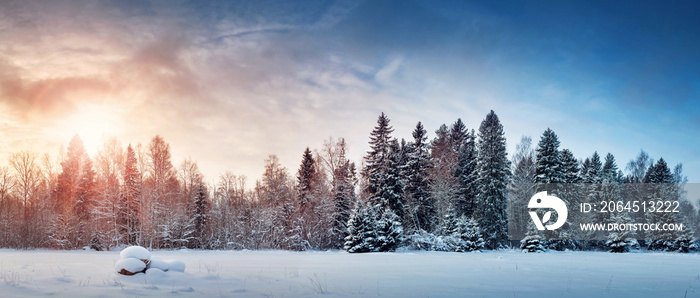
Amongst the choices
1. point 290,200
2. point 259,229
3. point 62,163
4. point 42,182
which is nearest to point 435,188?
point 290,200

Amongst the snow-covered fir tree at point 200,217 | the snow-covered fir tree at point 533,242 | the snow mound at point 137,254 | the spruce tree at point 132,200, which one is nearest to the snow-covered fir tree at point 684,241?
the snow-covered fir tree at point 533,242

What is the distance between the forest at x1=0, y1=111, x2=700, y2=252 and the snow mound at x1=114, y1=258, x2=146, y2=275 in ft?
67.3

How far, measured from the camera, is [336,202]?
3984 centimetres

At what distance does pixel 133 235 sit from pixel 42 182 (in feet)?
71.7

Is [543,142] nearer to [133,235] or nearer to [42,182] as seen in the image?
[133,235]

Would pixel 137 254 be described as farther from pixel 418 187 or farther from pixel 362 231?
pixel 418 187

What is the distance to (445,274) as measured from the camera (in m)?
14.6

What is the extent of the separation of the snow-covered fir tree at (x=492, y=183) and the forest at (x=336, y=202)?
0.34 ft

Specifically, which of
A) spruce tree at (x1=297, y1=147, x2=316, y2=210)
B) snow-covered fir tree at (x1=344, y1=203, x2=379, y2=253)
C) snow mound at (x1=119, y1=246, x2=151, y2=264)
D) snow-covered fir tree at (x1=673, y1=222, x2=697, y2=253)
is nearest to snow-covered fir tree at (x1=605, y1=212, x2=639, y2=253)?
snow-covered fir tree at (x1=673, y1=222, x2=697, y2=253)

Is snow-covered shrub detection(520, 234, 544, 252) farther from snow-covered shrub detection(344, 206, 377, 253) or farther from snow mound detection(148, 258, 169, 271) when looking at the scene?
snow mound detection(148, 258, 169, 271)

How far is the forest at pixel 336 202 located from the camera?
124 ft

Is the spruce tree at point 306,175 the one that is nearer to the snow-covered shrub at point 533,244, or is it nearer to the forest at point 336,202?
the forest at point 336,202

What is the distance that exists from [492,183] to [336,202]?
15.9m

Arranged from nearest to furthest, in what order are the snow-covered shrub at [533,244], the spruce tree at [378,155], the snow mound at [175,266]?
the snow mound at [175,266] < the snow-covered shrub at [533,244] < the spruce tree at [378,155]
